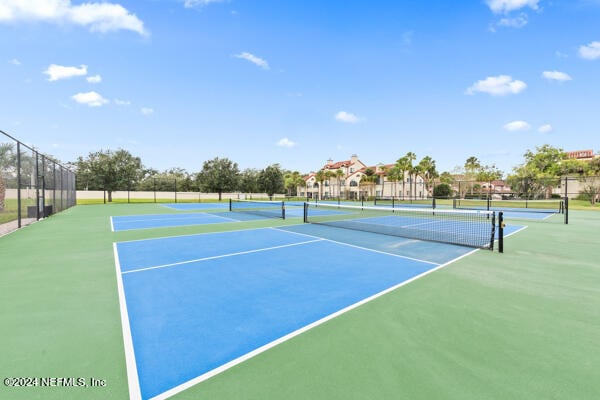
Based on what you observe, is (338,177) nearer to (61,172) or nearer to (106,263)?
(61,172)

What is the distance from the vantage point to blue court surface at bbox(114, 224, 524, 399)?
262 centimetres

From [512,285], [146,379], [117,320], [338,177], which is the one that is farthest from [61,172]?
[338,177]

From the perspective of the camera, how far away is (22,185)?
1213 cm

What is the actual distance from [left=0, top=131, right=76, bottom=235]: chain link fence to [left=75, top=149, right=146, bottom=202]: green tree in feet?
60.0

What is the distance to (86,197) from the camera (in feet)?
143

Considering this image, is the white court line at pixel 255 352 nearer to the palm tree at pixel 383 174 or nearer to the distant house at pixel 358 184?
the distant house at pixel 358 184

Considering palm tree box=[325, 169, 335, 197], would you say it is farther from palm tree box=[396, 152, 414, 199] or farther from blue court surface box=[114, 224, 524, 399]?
blue court surface box=[114, 224, 524, 399]

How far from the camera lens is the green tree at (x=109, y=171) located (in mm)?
34562

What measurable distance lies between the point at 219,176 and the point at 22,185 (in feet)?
98.2

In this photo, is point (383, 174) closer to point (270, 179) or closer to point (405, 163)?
point (405, 163)

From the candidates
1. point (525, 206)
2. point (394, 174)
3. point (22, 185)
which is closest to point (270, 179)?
point (394, 174)

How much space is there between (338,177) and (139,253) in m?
56.4

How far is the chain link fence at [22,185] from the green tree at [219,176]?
77.9 ft

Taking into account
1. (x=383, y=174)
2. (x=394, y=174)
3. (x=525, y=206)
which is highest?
(x=383, y=174)
